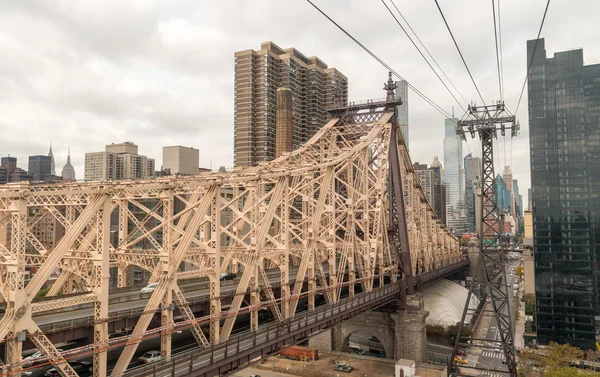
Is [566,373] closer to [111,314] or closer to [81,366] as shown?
[111,314]

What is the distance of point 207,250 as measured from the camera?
23.9 m

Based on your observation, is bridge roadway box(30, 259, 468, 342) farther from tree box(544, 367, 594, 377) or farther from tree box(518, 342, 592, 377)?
tree box(518, 342, 592, 377)

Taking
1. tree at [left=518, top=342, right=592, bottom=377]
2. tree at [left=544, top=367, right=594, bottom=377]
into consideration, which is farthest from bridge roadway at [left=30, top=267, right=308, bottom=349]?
tree at [left=518, top=342, right=592, bottom=377]

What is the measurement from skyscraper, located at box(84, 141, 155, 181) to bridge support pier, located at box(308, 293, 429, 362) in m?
73.7

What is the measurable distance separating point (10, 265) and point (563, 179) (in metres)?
81.1

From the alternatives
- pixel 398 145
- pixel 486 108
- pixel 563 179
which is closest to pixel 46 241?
pixel 398 145

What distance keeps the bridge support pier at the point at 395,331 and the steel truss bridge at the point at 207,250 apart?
220 cm

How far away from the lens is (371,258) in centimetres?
4566

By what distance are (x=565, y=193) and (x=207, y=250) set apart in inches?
2792

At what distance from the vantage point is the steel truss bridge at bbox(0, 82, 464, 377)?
16297 mm

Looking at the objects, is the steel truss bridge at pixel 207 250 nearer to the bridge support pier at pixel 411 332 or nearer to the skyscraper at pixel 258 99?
the bridge support pier at pixel 411 332

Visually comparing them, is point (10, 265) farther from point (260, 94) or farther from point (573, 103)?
point (260, 94)

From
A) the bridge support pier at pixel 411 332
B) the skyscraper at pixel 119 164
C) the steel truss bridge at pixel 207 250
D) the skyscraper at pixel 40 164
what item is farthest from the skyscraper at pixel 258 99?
the skyscraper at pixel 40 164

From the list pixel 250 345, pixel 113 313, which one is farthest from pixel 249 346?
pixel 113 313
